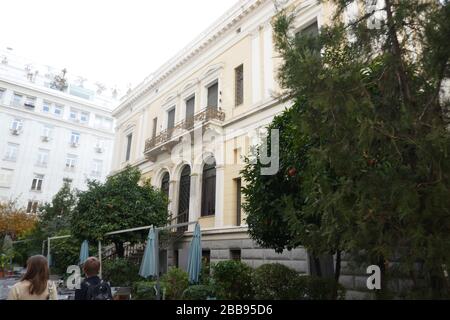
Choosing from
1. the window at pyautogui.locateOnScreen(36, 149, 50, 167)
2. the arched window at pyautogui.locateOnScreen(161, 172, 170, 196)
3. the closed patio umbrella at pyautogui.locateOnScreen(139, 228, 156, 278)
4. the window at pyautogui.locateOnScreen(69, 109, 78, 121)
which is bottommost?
the closed patio umbrella at pyautogui.locateOnScreen(139, 228, 156, 278)

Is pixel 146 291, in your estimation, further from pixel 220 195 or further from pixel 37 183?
pixel 37 183

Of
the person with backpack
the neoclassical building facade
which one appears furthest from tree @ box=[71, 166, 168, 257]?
the person with backpack

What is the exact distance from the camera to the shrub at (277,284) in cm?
798

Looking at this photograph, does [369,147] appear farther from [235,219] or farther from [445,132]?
[235,219]

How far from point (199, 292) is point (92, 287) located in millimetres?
5079

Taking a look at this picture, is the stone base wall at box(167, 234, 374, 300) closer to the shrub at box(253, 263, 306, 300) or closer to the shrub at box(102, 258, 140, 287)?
the shrub at box(253, 263, 306, 300)

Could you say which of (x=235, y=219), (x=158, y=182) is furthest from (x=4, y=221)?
(x=235, y=219)

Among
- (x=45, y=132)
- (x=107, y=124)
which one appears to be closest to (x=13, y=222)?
(x=45, y=132)

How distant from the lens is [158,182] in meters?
19.7

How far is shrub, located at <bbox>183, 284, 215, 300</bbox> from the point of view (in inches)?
366

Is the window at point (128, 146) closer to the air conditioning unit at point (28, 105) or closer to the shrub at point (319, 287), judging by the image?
the air conditioning unit at point (28, 105)

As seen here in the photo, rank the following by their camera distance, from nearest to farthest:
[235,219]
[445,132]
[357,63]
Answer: [445,132]
[357,63]
[235,219]

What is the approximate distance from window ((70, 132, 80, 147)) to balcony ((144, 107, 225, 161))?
22613 millimetres
